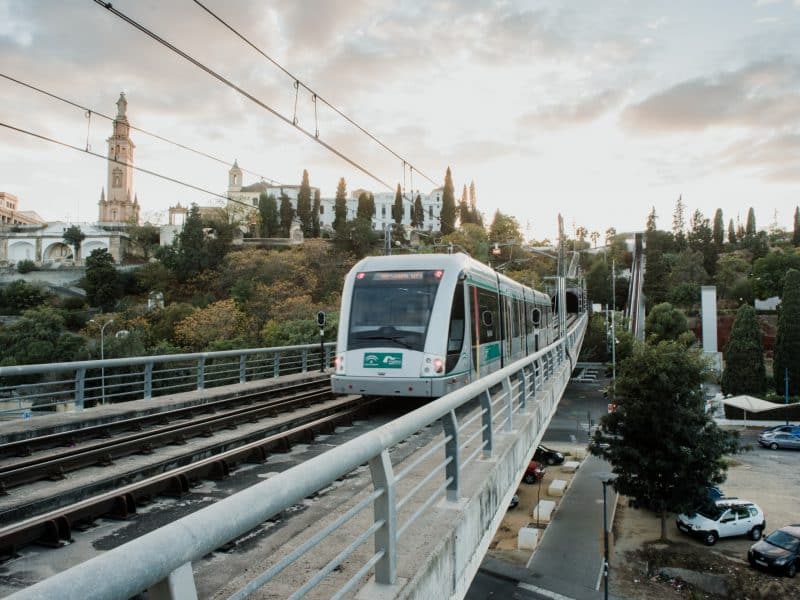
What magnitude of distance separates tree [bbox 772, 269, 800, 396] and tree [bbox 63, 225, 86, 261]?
361 feet

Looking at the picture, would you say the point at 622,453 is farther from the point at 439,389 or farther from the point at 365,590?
the point at 365,590

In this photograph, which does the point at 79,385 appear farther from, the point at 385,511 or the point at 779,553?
the point at 779,553

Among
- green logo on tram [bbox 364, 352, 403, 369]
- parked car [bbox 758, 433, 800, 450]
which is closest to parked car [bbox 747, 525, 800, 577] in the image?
green logo on tram [bbox 364, 352, 403, 369]

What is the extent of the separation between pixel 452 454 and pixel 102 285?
85767mm

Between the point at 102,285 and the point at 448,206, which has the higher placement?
the point at 448,206

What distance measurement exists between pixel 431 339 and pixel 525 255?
81714 mm

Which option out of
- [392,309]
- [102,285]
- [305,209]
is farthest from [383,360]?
[305,209]

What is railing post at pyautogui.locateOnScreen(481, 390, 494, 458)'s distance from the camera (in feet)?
20.4

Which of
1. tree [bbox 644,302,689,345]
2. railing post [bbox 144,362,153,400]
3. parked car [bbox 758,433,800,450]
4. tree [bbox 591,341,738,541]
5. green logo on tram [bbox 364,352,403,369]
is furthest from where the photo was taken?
tree [bbox 644,302,689,345]

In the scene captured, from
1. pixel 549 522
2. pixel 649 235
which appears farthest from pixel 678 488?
pixel 649 235

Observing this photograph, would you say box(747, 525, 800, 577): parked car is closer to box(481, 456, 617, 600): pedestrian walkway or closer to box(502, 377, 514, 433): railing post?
box(481, 456, 617, 600): pedestrian walkway

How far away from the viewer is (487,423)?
6512 mm

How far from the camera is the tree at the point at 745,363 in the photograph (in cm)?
5050

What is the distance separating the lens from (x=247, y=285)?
184ft
